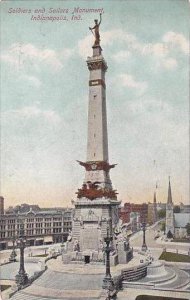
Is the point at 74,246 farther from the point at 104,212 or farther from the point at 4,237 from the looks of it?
the point at 4,237

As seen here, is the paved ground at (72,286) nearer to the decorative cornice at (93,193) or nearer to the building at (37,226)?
the decorative cornice at (93,193)

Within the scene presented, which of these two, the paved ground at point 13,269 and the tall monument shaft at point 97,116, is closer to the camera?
the paved ground at point 13,269

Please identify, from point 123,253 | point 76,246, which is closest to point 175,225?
point 123,253

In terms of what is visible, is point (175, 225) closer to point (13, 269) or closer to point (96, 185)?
point (96, 185)

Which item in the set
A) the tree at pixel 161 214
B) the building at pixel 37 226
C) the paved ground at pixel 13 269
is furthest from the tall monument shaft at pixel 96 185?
the tree at pixel 161 214

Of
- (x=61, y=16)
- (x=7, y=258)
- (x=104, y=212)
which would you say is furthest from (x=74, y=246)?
(x=61, y=16)

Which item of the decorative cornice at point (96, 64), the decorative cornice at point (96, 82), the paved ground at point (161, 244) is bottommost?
the paved ground at point (161, 244)

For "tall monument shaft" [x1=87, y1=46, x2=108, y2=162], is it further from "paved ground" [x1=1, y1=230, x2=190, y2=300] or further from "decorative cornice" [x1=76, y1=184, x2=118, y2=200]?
"paved ground" [x1=1, y1=230, x2=190, y2=300]
